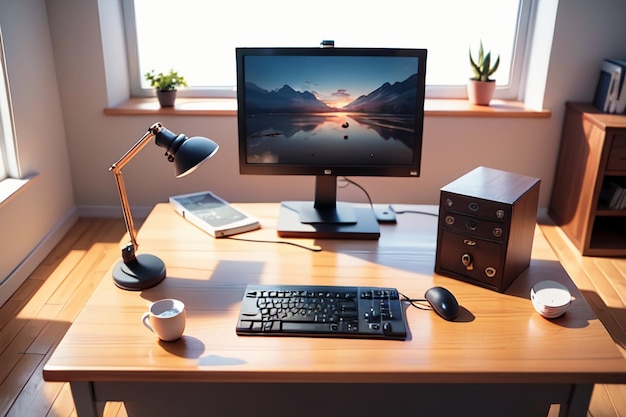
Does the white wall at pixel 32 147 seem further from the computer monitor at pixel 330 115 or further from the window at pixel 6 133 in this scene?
the computer monitor at pixel 330 115

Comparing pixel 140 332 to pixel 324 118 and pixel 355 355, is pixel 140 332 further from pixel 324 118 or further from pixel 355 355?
pixel 324 118

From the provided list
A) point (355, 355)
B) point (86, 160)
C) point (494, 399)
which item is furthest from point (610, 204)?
point (86, 160)

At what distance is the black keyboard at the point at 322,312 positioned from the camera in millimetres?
1366

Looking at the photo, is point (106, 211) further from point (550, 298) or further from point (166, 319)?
point (550, 298)

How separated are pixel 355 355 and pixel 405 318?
0.65ft

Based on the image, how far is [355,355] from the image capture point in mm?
1296

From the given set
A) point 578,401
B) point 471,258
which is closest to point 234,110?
point 471,258

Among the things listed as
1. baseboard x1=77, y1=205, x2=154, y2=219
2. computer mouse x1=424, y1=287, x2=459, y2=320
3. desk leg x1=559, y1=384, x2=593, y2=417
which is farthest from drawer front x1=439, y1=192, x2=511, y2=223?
baseboard x1=77, y1=205, x2=154, y2=219

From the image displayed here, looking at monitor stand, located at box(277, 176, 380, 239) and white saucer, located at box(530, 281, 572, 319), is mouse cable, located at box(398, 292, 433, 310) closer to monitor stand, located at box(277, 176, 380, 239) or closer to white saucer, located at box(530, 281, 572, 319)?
white saucer, located at box(530, 281, 572, 319)

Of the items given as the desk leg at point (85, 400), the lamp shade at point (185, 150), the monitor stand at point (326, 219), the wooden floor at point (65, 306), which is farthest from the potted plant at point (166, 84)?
the desk leg at point (85, 400)

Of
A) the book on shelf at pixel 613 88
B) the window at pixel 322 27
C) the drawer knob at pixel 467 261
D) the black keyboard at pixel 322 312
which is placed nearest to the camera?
the black keyboard at pixel 322 312

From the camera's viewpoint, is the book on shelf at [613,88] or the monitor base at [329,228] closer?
the monitor base at [329,228]

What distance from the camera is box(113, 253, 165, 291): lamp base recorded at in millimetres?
1553

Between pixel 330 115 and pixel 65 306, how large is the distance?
1455 mm
